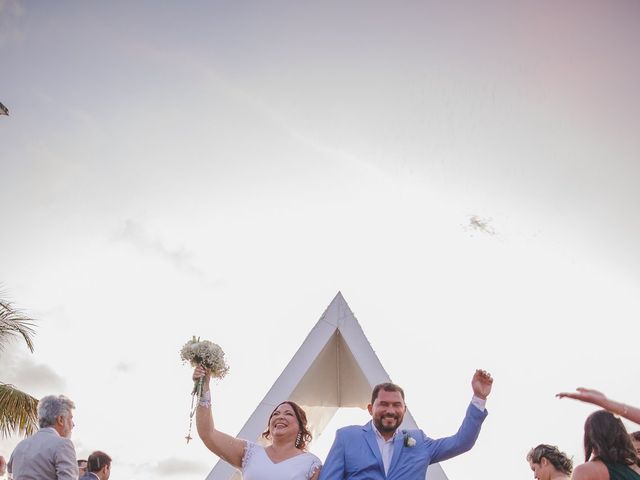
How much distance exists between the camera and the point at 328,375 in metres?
8.90

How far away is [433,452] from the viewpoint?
16.0 ft

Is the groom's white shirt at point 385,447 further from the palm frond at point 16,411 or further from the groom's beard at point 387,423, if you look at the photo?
the palm frond at point 16,411

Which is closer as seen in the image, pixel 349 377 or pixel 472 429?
pixel 472 429

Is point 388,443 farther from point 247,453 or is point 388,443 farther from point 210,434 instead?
point 210,434

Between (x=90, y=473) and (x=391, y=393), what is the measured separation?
4022 mm

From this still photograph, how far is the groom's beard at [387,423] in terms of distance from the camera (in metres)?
4.79

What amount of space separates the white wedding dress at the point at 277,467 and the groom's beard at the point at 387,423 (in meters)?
0.71

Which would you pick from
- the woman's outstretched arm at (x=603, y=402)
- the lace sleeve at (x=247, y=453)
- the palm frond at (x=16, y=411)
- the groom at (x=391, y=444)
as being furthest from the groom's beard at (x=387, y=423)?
the palm frond at (x=16, y=411)

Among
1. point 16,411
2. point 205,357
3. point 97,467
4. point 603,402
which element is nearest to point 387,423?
point 205,357

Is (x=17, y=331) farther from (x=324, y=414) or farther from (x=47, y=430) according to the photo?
(x=47, y=430)

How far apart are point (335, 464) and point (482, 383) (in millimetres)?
1409

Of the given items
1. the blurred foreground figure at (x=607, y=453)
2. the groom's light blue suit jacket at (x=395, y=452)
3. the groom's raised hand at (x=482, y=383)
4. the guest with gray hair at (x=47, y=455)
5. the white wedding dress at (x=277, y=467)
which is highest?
the groom's raised hand at (x=482, y=383)

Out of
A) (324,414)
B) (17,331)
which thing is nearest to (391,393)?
(324,414)

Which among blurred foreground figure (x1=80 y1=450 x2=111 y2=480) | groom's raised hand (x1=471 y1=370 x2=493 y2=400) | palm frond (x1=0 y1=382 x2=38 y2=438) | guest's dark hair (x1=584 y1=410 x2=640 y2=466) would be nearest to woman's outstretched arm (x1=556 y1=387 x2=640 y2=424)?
guest's dark hair (x1=584 y1=410 x2=640 y2=466)
